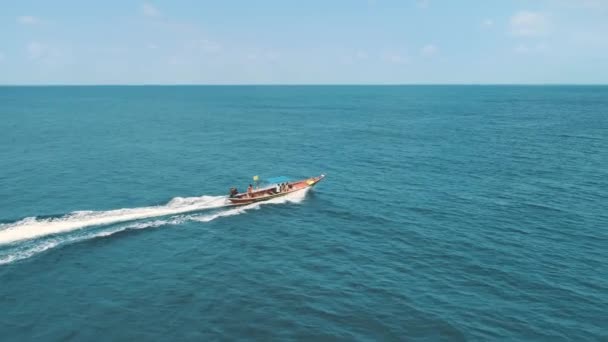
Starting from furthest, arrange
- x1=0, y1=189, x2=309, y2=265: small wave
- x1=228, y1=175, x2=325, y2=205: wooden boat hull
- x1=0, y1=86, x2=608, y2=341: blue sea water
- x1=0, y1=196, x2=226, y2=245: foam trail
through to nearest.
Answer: x1=228, y1=175, x2=325, y2=205: wooden boat hull
x1=0, y1=196, x2=226, y2=245: foam trail
x1=0, y1=189, x2=309, y2=265: small wave
x1=0, y1=86, x2=608, y2=341: blue sea water

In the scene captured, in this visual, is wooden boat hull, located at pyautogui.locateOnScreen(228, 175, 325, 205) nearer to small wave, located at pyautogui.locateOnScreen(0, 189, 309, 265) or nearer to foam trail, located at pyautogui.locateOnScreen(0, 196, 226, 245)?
small wave, located at pyautogui.locateOnScreen(0, 189, 309, 265)

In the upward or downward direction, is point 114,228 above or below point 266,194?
below

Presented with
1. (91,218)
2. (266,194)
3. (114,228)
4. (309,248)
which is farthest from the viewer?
(266,194)

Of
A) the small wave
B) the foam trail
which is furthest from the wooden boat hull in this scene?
the foam trail

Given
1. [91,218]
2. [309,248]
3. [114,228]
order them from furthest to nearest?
[91,218] < [114,228] < [309,248]

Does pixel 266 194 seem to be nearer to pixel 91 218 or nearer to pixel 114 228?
pixel 114 228

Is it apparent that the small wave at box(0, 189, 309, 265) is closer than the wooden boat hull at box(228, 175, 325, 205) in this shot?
Yes

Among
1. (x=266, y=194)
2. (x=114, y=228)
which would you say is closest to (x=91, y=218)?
(x=114, y=228)

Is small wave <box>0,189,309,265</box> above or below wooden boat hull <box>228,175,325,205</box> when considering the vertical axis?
below
